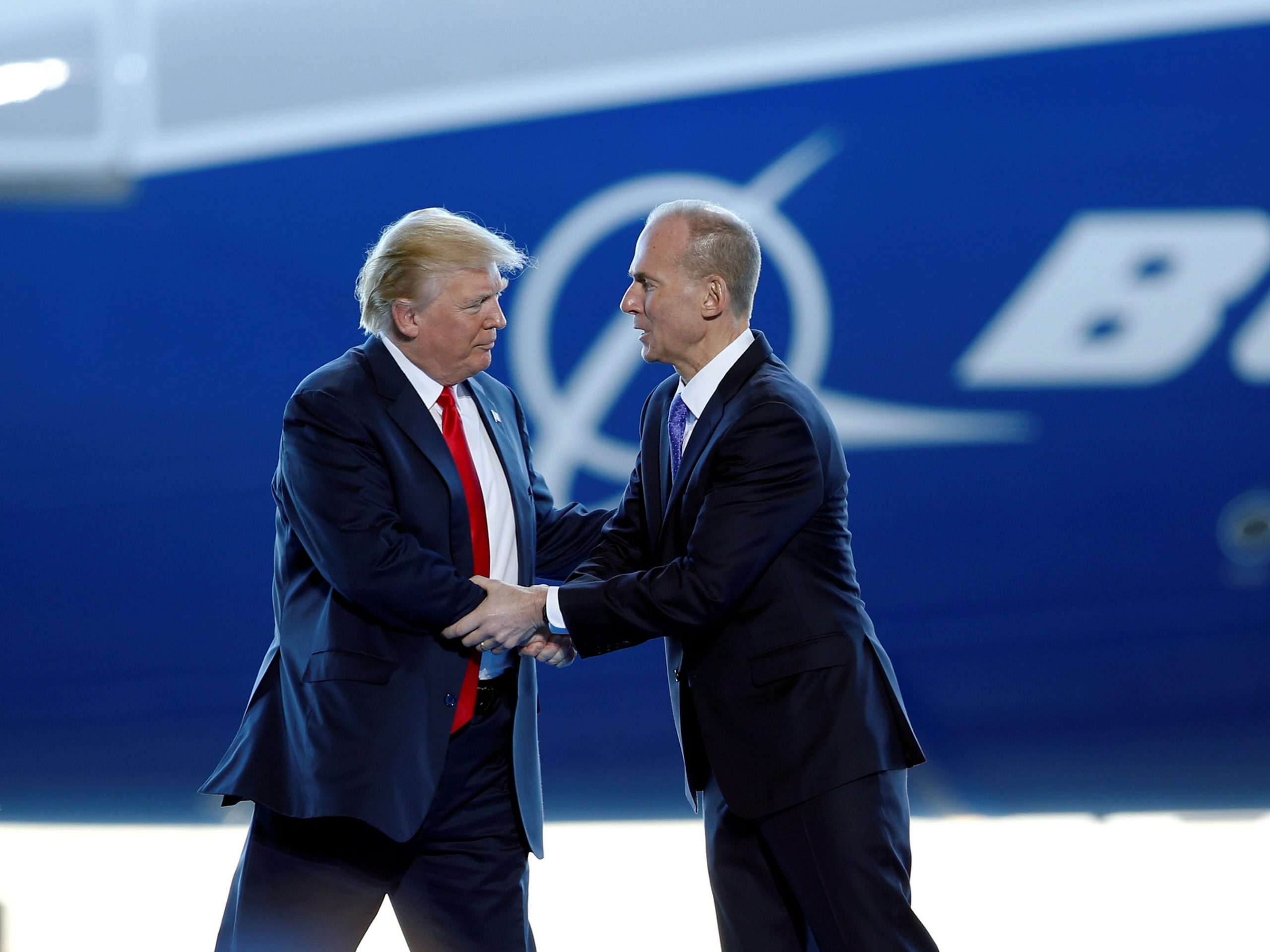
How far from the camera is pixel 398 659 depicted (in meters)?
1.88

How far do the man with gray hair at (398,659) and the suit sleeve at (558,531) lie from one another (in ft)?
0.69

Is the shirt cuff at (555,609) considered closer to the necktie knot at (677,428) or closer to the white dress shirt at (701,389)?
the white dress shirt at (701,389)

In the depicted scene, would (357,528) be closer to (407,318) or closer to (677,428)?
(407,318)

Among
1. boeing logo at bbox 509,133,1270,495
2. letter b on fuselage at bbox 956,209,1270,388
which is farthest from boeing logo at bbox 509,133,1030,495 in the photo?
letter b on fuselage at bbox 956,209,1270,388

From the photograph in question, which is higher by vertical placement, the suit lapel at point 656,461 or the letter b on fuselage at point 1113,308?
the letter b on fuselage at point 1113,308

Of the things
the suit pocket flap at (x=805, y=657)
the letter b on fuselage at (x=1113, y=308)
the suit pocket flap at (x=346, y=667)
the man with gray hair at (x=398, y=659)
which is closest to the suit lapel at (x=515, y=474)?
the man with gray hair at (x=398, y=659)

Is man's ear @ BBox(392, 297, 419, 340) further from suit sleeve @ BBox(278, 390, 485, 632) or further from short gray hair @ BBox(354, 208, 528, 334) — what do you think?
suit sleeve @ BBox(278, 390, 485, 632)

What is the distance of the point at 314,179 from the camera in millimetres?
4031

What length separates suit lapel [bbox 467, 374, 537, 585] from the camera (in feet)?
6.81

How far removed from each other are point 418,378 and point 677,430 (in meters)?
0.43

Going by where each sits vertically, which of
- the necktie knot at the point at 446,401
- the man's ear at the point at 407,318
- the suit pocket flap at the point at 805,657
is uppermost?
the man's ear at the point at 407,318

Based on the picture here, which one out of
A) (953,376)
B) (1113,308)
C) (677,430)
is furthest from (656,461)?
(1113,308)

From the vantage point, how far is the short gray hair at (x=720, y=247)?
2.00m

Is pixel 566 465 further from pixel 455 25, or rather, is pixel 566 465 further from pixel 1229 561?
pixel 1229 561
